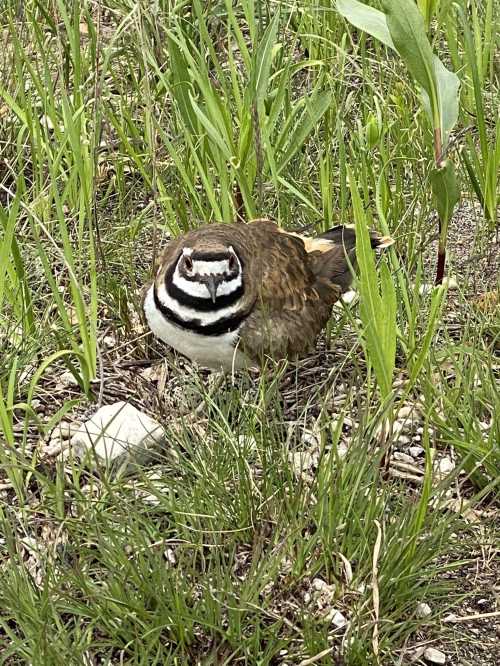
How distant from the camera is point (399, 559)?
2289mm

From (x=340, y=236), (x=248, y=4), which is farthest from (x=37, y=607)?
(x=248, y=4)

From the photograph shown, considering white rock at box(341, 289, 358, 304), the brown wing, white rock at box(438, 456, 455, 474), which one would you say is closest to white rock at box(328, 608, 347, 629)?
white rock at box(438, 456, 455, 474)

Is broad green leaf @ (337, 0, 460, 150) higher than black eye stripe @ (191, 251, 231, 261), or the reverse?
broad green leaf @ (337, 0, 460, 150)

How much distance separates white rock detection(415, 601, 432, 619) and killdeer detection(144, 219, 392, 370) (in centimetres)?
83

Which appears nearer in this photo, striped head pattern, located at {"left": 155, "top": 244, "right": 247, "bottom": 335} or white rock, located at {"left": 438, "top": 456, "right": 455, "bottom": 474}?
white rock, located at {"left": 438, "top": 456, "right": 455, "bottom": 474}

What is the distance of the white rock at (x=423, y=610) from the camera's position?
2383 millimetres

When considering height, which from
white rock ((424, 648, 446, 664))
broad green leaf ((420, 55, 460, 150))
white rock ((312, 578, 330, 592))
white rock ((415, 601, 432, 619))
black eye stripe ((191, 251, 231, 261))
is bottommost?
white rock ((424, 648, 446, 664))

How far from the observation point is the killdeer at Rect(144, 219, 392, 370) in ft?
10.0

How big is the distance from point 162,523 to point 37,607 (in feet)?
1.65

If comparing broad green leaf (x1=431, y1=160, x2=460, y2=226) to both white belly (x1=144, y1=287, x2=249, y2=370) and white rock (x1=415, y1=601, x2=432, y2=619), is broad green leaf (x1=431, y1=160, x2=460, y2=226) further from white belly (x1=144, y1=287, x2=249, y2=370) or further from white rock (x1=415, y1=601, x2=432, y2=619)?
white rock (x1=415, y1=601, x2=432, y2=619)

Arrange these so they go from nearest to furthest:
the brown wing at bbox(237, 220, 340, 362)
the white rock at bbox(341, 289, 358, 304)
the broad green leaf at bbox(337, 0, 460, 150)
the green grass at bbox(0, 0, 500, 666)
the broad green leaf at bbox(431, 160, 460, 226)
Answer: the green grass at bbox(0, 0, 500, 666) → the broad green leaf at bbox(337, 0, 460, 150) → the broad green leaf at bbox(431, 160, 460, 226) → the brown wing at bbox(237, 220, 340, 362) → the white rock at bbox(341, 289, 358, 304)

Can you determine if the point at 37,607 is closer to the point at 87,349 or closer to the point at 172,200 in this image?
the point at 87,349

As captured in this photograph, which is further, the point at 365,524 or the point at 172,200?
the point at 172,200

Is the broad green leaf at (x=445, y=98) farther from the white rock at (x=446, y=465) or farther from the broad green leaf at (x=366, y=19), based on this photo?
the white rock at (x=446, y=465)
